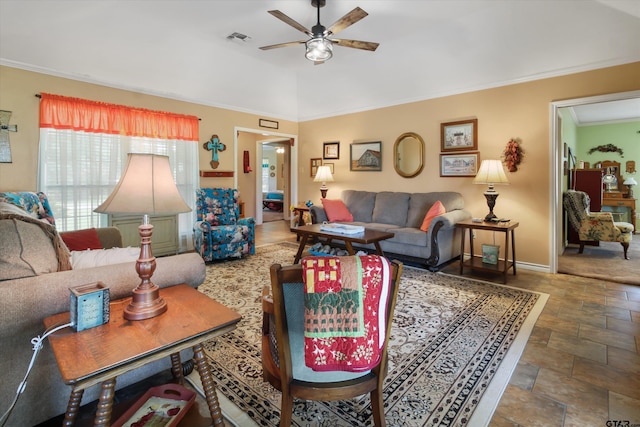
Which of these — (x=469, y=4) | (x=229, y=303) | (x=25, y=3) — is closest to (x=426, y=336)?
(x=229, y=303)

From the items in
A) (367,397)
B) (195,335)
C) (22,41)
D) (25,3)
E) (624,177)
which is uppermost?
(25,3)

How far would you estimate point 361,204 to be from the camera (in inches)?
214

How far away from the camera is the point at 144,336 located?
116 centimetres

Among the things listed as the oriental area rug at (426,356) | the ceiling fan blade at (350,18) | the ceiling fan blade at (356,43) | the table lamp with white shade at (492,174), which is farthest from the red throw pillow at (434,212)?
the ceiling fan blade at (350,18)

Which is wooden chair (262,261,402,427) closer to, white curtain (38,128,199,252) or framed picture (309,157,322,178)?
white curtain (38,128,199,252)

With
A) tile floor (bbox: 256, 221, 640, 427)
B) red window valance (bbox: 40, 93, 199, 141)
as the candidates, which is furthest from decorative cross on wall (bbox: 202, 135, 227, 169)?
tile floor (bbox: 256, 221, 640, 427)

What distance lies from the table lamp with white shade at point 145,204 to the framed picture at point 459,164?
4.20 metres

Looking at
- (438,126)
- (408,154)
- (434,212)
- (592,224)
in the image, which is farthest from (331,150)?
(592,224)

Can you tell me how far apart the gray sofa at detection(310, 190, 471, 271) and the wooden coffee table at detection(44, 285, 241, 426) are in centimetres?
318

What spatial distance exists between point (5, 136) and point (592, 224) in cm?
787

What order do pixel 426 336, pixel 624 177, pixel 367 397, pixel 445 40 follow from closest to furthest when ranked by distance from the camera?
1. pixel 367 397
2. pixel 426 336
3. pixel 445 40
4. pixel 624 177

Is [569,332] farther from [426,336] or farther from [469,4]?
[469,4]

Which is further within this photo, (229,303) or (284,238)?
(284,238)

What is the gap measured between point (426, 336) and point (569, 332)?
1117 millimetres
